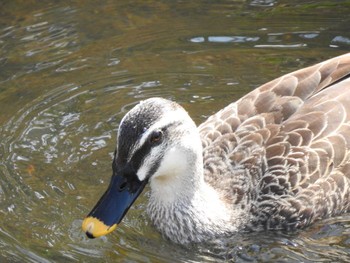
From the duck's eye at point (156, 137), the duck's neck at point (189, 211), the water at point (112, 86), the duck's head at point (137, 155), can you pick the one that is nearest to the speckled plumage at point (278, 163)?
the duck's neck at point (189, 211)

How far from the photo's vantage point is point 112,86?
10305 millimetres

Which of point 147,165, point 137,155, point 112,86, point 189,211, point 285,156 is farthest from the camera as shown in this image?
point 112,86

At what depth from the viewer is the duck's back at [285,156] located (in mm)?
8094

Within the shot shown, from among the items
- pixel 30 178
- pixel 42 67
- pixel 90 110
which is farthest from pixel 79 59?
pixel 30 178

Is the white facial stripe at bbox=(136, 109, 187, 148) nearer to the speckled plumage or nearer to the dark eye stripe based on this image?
the dark eye stripe

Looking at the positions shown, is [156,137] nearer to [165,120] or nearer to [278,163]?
[165,120]

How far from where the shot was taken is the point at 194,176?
7.80 metres

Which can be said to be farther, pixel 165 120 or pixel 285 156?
pixel 285 156

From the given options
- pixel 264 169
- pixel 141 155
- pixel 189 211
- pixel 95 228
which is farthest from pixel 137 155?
pixel 264 169

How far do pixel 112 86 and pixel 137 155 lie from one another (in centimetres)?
325

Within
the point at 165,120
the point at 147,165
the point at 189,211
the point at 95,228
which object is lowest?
the point at 189,211

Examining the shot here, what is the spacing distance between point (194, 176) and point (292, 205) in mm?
904

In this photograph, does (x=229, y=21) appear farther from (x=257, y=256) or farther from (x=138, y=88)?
(x=257, y=256)

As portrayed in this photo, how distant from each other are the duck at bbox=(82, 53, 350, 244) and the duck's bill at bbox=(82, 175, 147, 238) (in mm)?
511
